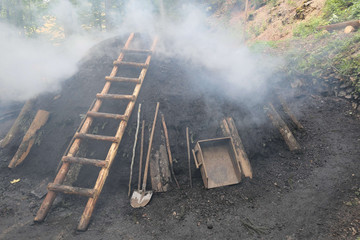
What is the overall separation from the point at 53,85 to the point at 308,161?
651cm

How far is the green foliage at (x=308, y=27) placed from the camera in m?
6.63

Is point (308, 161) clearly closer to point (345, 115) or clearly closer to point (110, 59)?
point (345, 115)

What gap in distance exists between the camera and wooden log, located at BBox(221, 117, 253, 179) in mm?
4094

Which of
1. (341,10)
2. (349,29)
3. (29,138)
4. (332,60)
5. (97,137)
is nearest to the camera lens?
(97,137)

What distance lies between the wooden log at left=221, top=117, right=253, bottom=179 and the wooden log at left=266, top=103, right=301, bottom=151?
3.11 ft

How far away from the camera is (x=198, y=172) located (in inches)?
165

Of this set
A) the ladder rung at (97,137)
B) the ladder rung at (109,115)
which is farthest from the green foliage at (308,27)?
the ladder rung at (97,137)

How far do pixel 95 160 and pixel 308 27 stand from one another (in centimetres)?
794

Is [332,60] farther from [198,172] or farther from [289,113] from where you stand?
[198,172]

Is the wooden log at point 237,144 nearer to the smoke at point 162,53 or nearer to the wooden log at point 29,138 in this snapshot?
the smoke at point 162,53

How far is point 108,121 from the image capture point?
4605 millimetres

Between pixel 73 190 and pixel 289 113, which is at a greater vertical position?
pixel 289 113

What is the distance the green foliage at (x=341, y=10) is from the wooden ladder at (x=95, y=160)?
5.97m

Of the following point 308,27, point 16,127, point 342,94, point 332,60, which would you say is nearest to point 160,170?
point 16,127
